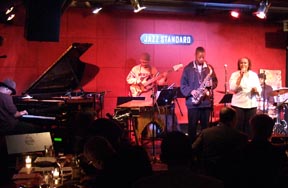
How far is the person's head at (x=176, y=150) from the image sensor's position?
2373 mm

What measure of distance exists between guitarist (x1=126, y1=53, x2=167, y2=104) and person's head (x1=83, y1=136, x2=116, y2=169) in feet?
15.5

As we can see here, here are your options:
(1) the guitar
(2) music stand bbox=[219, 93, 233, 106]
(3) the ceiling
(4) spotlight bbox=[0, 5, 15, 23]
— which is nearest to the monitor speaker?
(4) spotlight bbox=[0, 5, 15, 23]

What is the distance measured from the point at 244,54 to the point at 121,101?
420 centimetres

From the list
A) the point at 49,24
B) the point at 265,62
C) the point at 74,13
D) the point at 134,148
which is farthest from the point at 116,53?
the point at 134,148

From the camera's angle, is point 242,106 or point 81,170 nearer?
point 81,170

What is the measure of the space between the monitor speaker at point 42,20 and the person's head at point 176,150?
481 cm

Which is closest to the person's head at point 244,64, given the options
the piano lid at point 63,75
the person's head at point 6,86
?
the piano lid at point 63,75

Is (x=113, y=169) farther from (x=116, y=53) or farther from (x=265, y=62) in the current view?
(x=265, y=62)

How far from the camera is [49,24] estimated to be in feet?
22.4

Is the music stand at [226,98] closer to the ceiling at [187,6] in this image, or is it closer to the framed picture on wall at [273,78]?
the ceiling at [187,6]

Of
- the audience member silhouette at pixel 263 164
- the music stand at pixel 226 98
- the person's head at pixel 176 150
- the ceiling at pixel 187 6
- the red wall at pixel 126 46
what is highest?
the ceiling at pixel 187 6

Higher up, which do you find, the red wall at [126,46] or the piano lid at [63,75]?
the red wall at [126,46]

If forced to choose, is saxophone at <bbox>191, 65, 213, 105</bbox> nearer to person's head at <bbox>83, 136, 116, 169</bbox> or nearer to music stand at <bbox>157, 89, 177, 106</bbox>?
music stand at <bbox>157, 89, 177, 106</bbox>

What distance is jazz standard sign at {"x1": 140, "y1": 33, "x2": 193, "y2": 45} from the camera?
384 inches
